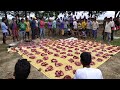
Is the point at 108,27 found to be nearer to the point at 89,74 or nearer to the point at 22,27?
the point at 22,27

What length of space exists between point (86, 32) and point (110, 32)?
247 centimetres

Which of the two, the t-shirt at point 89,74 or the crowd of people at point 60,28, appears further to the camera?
the crowd of people at point 60,28

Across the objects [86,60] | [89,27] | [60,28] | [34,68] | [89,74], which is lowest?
[34,68]

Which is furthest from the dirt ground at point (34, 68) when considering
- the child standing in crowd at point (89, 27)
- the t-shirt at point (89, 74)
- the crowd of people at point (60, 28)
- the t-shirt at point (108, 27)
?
the child standing in crowd at point (89, 27)

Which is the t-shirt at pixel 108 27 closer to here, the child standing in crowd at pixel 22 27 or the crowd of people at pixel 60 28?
the crowd of people at pixel 60 28

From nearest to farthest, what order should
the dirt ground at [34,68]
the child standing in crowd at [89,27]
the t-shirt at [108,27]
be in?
the dirt ground at [34,68] < the t-shirt at [108,27] < the child standing in crowd at [89,27]

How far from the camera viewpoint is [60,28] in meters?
17.0

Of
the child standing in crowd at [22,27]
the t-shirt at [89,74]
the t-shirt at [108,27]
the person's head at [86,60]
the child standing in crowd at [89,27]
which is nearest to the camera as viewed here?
the t-shirt at [89,74]

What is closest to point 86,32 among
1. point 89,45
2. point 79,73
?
point 89,45

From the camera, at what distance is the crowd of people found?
1402cm

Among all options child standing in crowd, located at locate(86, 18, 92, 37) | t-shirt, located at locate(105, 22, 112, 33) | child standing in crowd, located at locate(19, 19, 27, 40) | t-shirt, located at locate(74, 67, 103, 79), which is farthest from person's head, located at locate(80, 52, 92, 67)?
child standing in crowd, located at locate(86, 18, 92, 37)

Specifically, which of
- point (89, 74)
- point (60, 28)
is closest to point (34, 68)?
point (89, 74)

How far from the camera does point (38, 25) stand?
1570 cm

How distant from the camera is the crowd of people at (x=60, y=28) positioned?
1402 centimetres
